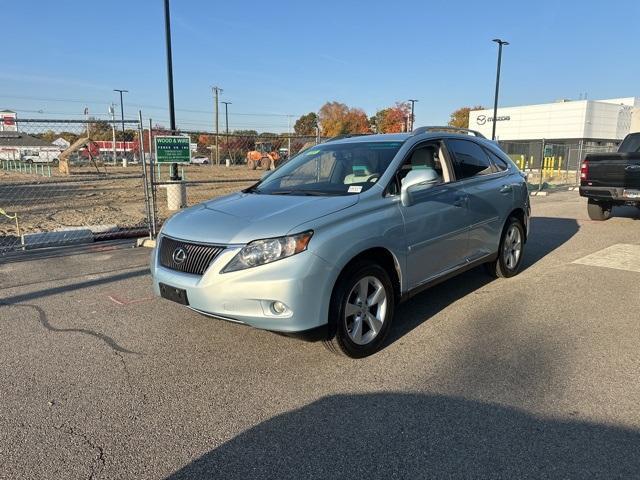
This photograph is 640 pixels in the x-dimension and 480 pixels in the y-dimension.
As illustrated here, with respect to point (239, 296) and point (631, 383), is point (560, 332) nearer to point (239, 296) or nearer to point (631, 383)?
point (631, 383)

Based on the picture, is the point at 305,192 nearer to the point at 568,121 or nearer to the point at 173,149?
the point at 173,149

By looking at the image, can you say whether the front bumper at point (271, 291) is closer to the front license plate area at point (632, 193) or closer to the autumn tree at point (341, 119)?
the front license plate area at point (632, 193)

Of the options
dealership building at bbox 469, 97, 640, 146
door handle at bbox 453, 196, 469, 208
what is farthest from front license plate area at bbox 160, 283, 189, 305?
dealership building at bbox 469, 97, 640, 146

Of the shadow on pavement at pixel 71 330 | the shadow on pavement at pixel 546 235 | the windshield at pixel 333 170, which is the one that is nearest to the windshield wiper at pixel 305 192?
the windshield at pixel 333 170

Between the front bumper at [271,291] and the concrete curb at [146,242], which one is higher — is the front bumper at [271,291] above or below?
above

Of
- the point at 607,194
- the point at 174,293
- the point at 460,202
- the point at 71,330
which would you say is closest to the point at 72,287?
the point at 71,330

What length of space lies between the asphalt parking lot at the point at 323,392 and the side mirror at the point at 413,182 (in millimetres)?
1223

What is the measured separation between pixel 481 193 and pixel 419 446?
3251 mm

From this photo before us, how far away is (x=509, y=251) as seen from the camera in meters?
6.21

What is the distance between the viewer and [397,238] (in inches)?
162

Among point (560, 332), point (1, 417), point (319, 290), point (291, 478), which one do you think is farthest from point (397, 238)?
point (1, 417)

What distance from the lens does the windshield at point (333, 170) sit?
4.39 metres

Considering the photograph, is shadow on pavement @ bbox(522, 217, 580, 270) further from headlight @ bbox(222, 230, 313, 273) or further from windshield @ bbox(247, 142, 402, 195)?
headlight @ bbox(222, 230, 313, 273)

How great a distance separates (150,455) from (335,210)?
2036 millimetres
